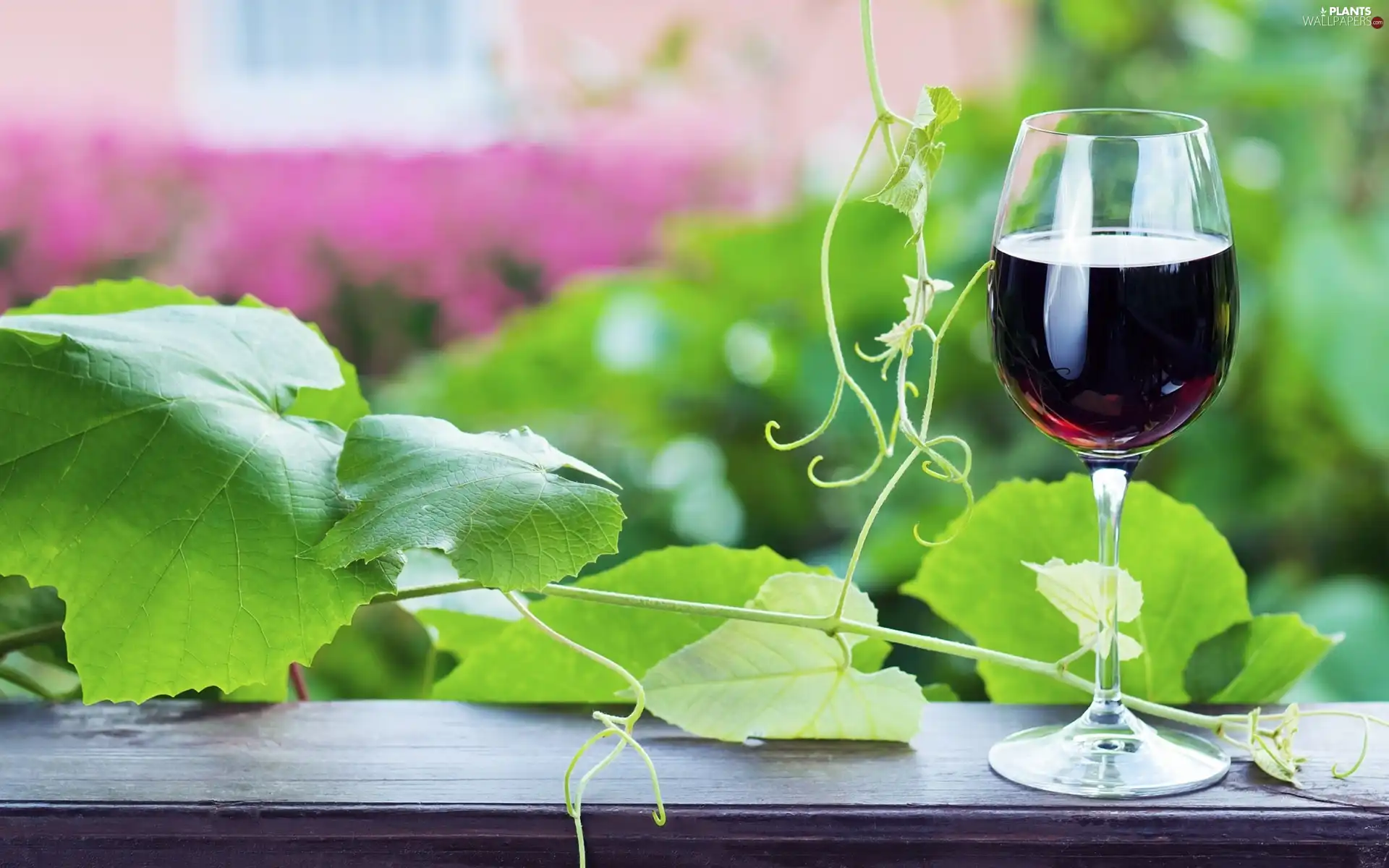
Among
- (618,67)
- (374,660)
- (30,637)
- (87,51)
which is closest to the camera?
(30,637)

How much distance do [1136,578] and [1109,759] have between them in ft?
0.39

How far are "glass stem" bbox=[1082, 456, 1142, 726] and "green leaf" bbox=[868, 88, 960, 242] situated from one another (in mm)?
155

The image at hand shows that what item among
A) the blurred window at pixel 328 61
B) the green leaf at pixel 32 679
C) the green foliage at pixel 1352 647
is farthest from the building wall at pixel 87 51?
the green leaf at pixel 32 679

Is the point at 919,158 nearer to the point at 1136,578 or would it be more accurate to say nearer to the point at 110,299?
the point at 1136,578

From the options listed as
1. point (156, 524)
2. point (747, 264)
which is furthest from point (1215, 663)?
point (747, 264)

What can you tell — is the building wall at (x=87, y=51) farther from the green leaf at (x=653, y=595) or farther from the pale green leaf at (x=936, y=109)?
the pale green leaf at (x=936, y=109)

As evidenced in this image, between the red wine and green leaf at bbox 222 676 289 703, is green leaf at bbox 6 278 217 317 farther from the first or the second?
the red wine

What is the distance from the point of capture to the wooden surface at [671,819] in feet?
1.86

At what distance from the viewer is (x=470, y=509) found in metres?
0.58

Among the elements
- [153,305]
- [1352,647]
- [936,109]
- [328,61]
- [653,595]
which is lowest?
[1352,647]

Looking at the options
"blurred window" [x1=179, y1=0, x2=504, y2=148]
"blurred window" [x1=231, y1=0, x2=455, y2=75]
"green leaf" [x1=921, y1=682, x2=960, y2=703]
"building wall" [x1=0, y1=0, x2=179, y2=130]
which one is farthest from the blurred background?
"blurred window" [x1=231, y1=0, x2=455, y2=75]

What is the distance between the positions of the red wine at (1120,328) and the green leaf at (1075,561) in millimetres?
70

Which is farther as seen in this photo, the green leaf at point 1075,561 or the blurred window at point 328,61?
the blurred window at point 328,61

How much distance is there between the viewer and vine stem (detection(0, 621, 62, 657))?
2.23ft
